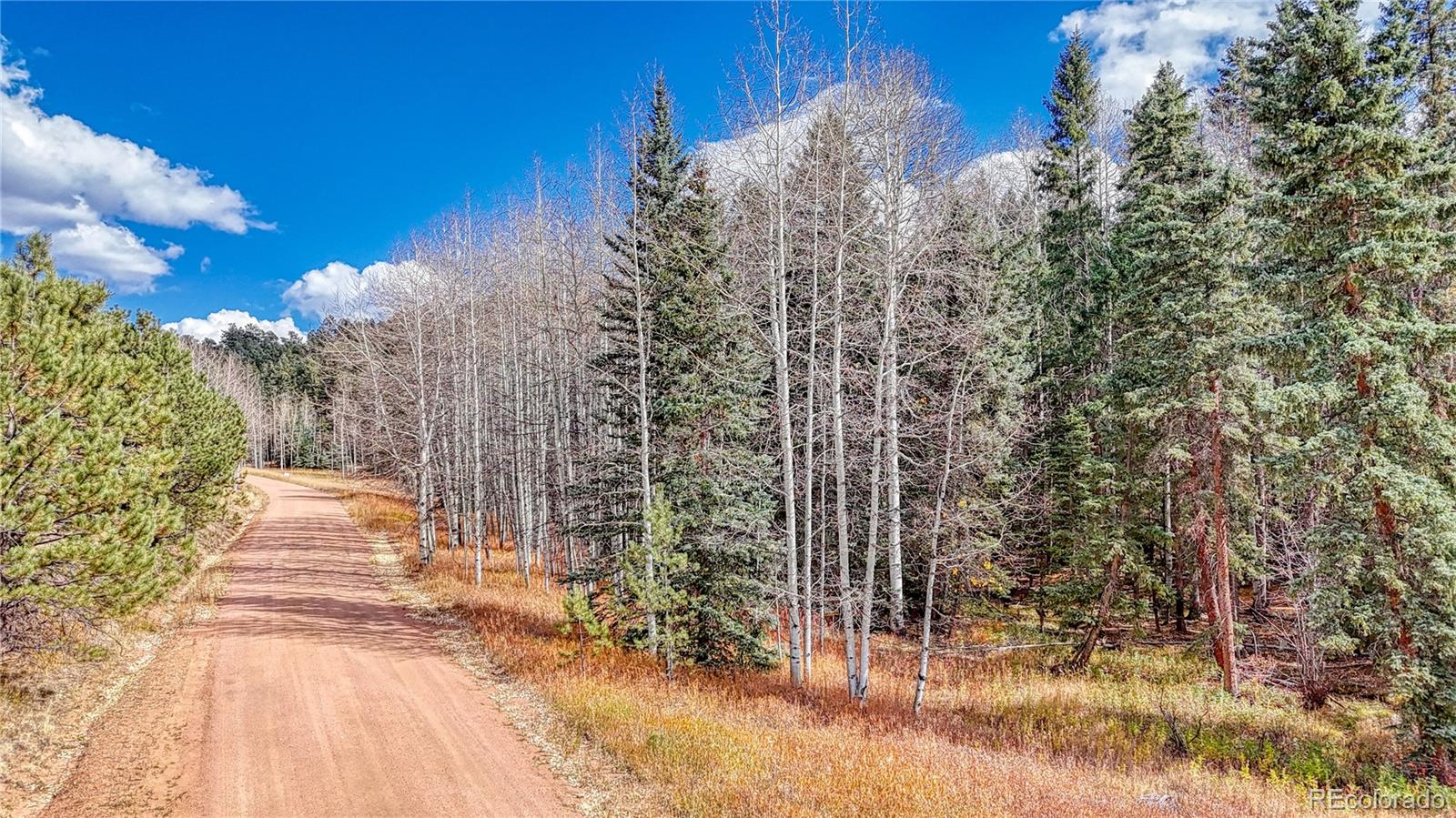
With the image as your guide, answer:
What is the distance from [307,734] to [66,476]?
512 cm

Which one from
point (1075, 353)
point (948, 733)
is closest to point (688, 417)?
point (948, 733)

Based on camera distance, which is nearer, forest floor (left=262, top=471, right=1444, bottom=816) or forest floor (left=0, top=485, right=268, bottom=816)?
forest floor (left=262, top=471, right=1444, bottom=816)

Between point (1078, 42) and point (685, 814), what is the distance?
30902 mm

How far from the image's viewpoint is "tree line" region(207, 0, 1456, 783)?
1027 centimetres

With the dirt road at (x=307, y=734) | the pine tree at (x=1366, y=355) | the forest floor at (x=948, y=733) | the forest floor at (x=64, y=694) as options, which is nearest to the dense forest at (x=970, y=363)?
the pine tree at (x=1366, y=355)

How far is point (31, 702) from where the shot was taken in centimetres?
1088

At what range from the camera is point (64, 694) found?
37.7 feet

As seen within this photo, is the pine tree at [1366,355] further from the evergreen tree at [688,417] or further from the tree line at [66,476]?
the tree line at [66,476]

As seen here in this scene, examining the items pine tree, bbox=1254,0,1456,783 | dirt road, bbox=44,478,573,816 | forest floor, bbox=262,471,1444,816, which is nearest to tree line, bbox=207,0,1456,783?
pine tree, bbox=1254,0,1456,783

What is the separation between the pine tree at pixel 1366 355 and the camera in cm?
949

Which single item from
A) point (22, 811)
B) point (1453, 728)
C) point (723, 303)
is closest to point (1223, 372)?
point (1453, 728)

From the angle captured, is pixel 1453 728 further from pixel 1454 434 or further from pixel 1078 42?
pixel 1078 42

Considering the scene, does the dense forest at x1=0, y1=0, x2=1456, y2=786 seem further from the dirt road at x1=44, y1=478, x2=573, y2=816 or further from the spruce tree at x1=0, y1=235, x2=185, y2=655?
the dirt road at x1=44, y1=478, x2=573, y2=816

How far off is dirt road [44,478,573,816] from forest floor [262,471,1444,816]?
1.18m
